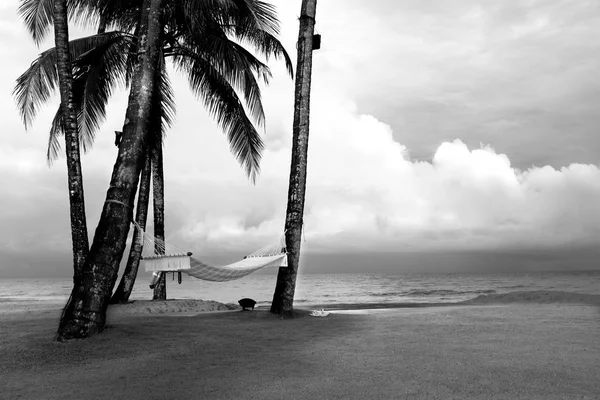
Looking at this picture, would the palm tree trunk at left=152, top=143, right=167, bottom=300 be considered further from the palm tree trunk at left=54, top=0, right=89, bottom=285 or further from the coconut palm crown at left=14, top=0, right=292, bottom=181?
the palm tree trunk at left=54, top=0, right=89, bottom=285

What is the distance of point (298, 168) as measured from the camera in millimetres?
9875

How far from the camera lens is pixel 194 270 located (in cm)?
816

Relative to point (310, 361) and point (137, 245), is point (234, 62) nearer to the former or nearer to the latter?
point (137, 245)

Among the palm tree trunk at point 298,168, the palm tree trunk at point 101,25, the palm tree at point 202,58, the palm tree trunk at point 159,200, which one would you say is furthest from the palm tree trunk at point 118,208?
the palm tree trunk at point 159,200

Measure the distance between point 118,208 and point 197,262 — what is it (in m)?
1.66

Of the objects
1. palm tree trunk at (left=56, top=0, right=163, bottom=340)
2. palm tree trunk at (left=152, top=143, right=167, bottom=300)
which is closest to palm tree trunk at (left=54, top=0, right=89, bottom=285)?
palm tree trunk at (left=56, top=0, right=163, bottom=340)

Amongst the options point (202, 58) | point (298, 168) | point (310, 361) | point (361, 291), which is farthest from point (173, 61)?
point (361, 291)

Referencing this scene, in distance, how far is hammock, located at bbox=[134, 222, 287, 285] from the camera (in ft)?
25.9

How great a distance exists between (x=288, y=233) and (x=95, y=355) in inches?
182

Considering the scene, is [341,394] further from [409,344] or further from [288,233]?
[288,233]

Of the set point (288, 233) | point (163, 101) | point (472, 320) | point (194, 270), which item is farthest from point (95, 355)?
point (163, 101)

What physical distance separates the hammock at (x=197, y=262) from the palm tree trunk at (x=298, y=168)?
1.30 ft

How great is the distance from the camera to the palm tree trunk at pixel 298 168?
9.71 metres

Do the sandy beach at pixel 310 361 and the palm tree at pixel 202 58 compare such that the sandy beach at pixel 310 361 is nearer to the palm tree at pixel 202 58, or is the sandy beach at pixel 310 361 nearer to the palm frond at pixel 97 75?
the palm tree at pixel 202 58
